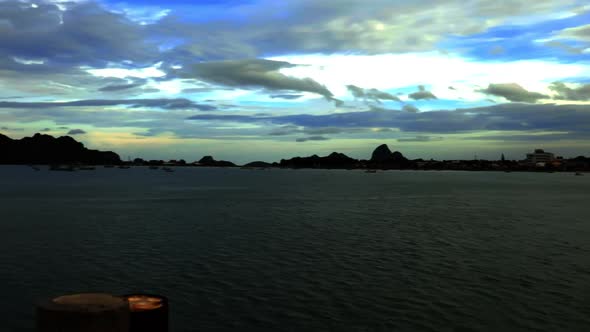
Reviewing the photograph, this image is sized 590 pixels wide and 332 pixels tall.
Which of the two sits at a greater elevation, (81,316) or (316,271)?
(81,316)

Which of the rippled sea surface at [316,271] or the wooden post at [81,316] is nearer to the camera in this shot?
the wooden post at [81,316]

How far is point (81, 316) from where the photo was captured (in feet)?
24.4

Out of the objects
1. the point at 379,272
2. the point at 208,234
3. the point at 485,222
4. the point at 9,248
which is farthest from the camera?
the point at 485,222

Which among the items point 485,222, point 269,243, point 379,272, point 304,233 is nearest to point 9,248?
point 269,243

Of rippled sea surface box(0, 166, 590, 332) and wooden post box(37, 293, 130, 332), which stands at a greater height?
wooden post box(37, 293, 130, 332)

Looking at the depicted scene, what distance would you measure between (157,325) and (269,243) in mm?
27604

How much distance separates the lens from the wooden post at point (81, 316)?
7.44 meters

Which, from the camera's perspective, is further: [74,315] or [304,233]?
[304,233]

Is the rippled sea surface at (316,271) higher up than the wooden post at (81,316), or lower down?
lower down

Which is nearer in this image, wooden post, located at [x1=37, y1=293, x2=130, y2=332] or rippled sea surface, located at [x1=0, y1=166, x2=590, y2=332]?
wooden post, located at [x1=37, y1=293, x2=130, y2=332]

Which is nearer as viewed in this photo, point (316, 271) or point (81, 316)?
point (81, 316)

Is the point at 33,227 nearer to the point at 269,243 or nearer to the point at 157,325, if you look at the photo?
the point at 269,243

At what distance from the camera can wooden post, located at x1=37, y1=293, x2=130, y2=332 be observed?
7441mm

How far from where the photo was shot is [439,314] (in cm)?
1867
